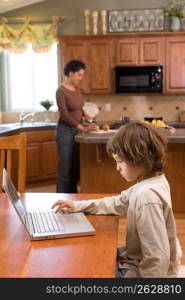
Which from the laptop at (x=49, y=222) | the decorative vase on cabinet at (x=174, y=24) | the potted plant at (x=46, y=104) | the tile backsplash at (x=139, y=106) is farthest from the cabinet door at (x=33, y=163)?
the laptop at (x=49, y=222)

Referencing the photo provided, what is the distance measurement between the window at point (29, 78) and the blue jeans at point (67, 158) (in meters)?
2.52

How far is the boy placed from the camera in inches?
50.8

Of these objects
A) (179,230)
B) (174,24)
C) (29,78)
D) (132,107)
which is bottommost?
(179,230)

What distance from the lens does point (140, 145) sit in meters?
1.33

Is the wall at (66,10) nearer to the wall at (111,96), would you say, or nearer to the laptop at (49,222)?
the wall at (111,96)

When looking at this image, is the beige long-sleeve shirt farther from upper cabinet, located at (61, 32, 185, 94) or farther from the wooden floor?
upper cabinet, located at (61, 32, 185, 94)

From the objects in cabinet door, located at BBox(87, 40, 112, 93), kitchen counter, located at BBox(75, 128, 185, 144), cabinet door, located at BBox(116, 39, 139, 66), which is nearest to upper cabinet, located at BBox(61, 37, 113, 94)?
cabinet door, located at BBox(87, 40, 112, 93)

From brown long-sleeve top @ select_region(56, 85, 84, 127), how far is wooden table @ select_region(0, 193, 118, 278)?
2.38m

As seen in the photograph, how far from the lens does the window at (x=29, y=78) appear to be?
20.5ft

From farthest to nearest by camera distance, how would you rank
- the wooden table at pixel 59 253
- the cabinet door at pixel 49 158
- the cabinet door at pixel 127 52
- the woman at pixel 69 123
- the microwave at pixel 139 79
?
the cabinet door at pixel 127 52, the microwave at pixel 139 79, the cabinet door at pixel 49 158, the woman at pixel 69 123, the wooden table at pixel 59 253

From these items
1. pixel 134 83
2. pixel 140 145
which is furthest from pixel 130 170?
pixel 134 83

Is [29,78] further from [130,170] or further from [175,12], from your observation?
[130,170]

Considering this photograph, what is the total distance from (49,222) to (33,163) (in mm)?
4031

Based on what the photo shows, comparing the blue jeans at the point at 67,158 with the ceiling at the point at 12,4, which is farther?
the ceiling at the point at 12,4
